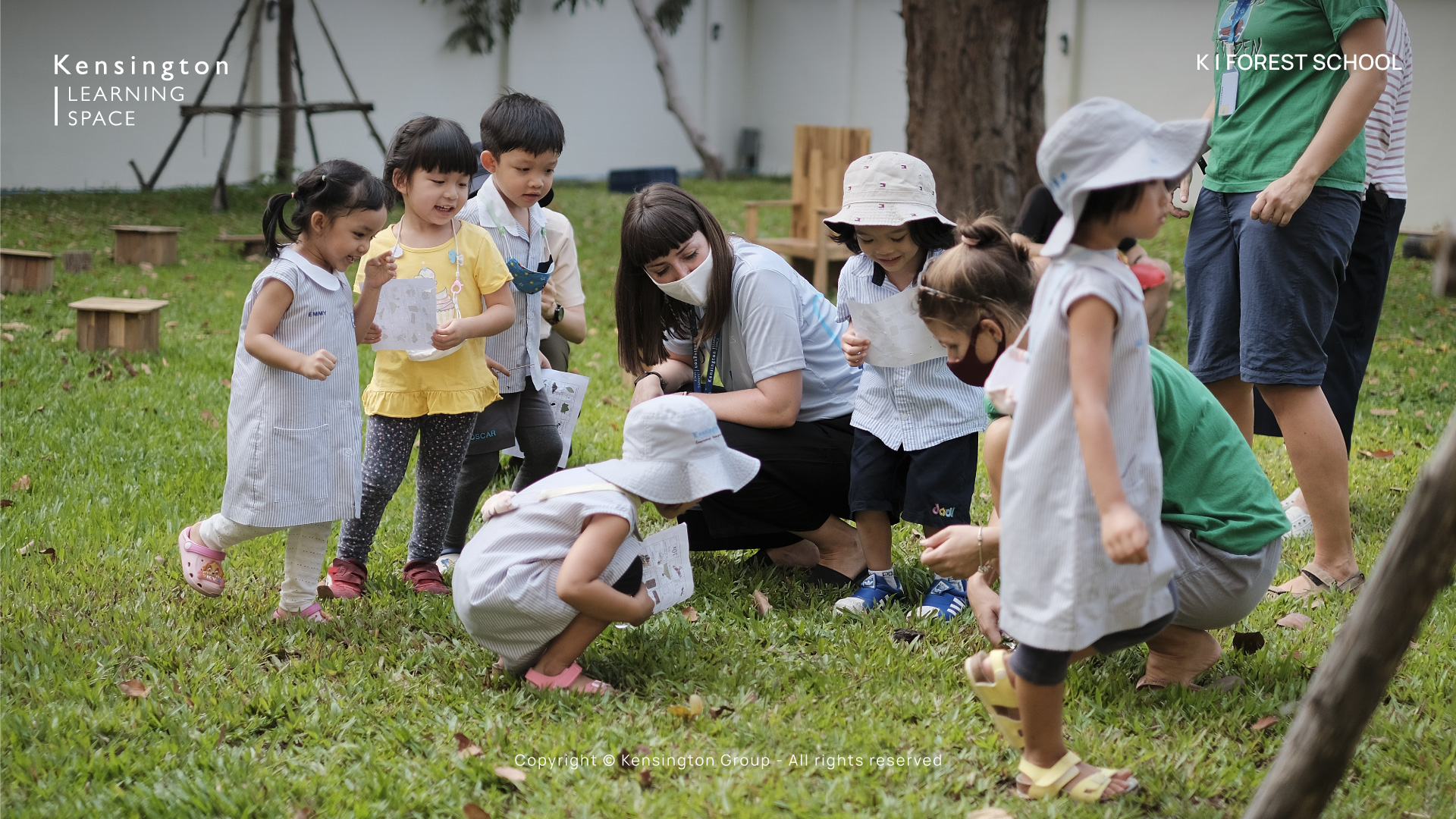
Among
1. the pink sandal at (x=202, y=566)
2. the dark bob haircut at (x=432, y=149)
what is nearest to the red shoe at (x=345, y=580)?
the pink sandal at (x=202, y=566)

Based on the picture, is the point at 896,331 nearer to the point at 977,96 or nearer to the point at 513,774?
the point at 513,774

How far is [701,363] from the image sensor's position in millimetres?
3496

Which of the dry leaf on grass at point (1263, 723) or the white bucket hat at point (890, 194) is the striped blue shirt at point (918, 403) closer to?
the white bucket hat at point (890, 194)

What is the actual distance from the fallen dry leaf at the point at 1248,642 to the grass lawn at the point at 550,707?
0.03 metres

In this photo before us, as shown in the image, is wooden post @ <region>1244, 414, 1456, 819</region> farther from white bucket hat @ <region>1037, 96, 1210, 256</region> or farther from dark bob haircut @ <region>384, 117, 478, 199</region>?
dark bob haircut @ <region>384, 117, 478, 199</region>

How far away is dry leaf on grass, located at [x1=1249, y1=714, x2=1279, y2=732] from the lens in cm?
251

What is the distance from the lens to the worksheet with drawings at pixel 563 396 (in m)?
Result: 3.65

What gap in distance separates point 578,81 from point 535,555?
18.6m

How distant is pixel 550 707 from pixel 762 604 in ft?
2.71

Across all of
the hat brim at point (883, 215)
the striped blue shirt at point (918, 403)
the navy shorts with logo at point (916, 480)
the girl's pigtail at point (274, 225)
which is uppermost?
the hat brim at point (883, 215)

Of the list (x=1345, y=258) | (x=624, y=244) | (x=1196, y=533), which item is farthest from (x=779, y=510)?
(x=1345, y=258)

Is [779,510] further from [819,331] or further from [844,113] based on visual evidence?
[844,113]

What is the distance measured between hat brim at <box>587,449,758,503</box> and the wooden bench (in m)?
6.21

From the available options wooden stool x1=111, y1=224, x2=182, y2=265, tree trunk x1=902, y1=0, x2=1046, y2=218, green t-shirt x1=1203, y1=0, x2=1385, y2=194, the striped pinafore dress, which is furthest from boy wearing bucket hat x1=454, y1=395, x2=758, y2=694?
wooden stool x1=111, y1=224, x2=182, y2=265
